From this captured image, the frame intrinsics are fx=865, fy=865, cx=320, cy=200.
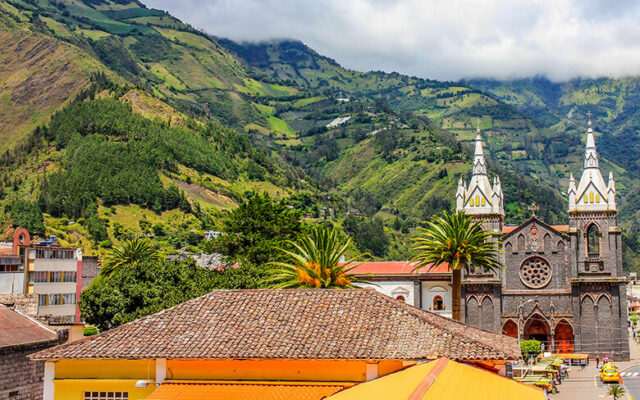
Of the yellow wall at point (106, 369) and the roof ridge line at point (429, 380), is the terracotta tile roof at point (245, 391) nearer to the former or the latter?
the yellow wall at point (106, 369)

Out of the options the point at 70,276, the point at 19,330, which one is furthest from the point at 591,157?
the point at 19,330

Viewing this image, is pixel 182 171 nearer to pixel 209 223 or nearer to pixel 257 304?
pixel 209 223

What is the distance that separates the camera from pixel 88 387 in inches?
1143

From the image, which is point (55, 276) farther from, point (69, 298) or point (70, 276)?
point (69, 298)

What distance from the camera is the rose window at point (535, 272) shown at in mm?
92000

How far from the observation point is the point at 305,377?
91.1 ft

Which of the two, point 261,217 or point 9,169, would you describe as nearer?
point 261,217

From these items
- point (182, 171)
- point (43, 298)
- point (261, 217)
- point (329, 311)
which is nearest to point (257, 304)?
point (329, 311)

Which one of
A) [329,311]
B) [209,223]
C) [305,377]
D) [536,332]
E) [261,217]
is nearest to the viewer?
[305,377]

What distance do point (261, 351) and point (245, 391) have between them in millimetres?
1364

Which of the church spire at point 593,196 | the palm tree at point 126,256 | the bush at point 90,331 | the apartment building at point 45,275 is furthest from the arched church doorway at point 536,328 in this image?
the apartment building at point 45,275

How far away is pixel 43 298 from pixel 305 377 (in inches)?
2676

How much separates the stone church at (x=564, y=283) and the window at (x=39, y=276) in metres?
43.8

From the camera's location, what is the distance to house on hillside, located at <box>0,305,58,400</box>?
45156mm
